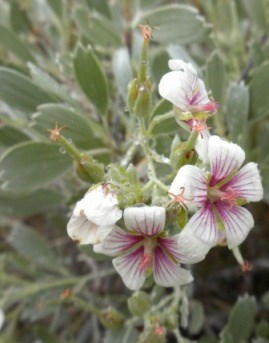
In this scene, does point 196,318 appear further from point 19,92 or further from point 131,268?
point 19,92

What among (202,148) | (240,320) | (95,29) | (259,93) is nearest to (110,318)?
(240,320)

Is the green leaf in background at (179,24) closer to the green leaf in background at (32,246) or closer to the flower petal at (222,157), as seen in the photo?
the flower petal at (222,157)

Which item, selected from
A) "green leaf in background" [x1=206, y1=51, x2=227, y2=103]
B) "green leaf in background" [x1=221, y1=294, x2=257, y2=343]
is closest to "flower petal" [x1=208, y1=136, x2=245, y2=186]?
"green leaf in background" [x1=206, y1=51, x2=227, y2=103]

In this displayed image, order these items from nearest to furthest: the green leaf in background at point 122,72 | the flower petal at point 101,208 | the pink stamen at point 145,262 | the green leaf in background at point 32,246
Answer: the flower petal at point 101,208
the pink stamen at point 145,262
the green leaf in background at point 122,72
the green leaf in background at point 32,246

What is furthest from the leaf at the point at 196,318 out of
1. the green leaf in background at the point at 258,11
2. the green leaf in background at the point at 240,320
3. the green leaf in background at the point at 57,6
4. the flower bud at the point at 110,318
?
the green leaf in background at the point at 57,6

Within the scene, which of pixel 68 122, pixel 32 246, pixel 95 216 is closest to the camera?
pixel 95 216

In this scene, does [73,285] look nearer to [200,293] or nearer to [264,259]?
[200,293]

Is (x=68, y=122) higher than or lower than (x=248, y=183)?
higher
